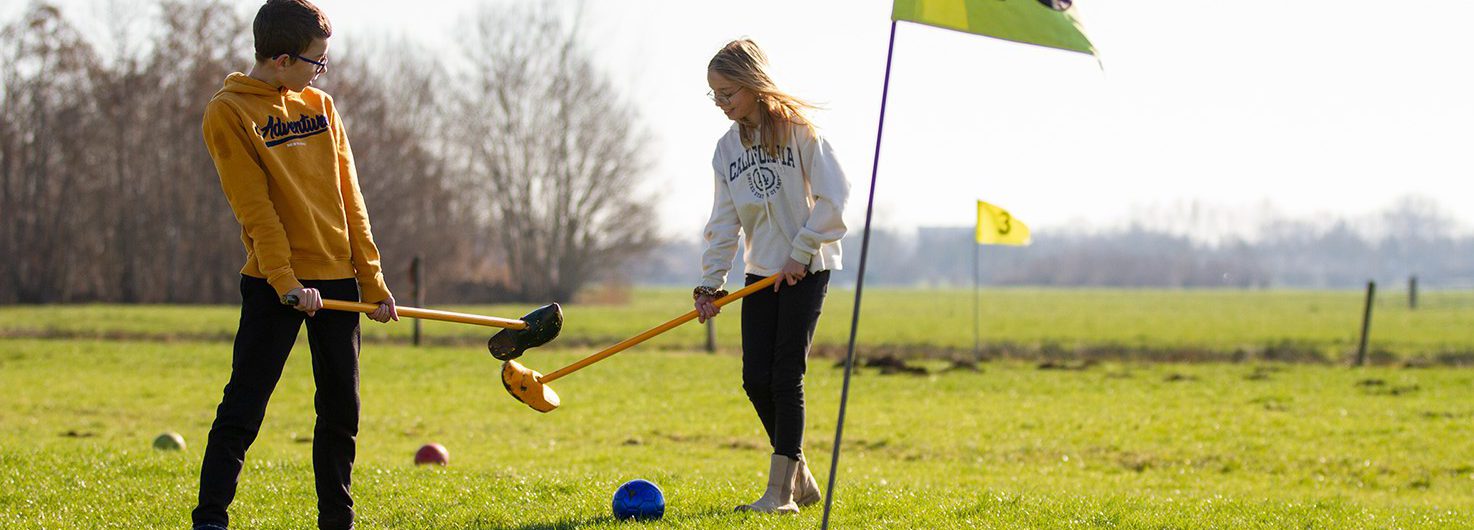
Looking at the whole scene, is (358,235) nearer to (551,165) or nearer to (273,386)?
(273,386)

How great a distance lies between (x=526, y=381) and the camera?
19.8 ft

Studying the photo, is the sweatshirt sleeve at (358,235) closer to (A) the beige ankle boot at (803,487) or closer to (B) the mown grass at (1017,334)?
(A) the beige ankle boot at (803,487)

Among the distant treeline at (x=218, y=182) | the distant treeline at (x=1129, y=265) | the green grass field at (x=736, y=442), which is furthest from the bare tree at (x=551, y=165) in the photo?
the distant treeline at (x=1129, y=265)

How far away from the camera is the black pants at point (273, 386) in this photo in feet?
16.4

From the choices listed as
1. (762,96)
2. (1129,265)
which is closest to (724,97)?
(762,96)

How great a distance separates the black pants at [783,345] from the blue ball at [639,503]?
0.58 m

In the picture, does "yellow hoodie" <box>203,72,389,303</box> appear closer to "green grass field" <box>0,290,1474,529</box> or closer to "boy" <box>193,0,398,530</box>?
"boy" <box>193,0,398,530</box>

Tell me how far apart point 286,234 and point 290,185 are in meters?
0.18

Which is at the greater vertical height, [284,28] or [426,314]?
[284,28]

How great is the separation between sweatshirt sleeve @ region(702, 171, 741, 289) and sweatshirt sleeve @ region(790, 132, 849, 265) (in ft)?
1.49

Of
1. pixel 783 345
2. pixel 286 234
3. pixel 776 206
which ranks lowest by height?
pixel 783 345

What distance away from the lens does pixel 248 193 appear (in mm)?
4828

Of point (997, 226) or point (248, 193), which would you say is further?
point (997, 226)

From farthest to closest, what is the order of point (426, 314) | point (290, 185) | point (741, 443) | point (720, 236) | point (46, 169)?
point (46, 169)
point (741, 443)
point (720, 236)
point (426, 314)
point (290, 185)
